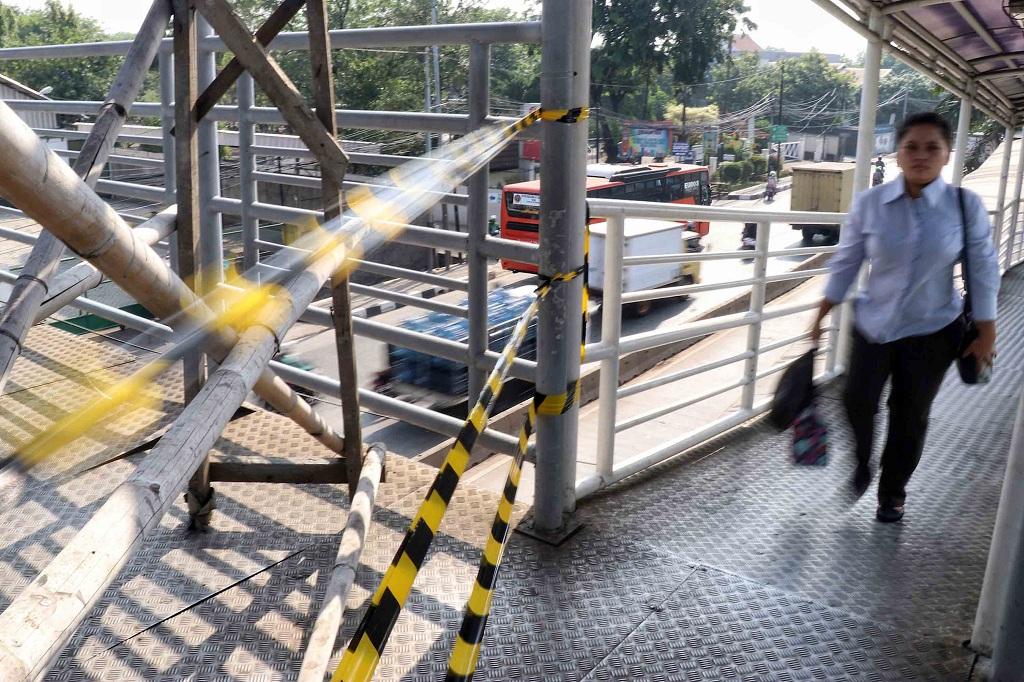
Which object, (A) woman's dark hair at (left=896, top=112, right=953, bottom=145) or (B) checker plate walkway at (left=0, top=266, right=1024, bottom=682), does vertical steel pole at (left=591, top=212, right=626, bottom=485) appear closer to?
(B) checker plate walkway at (left=0, top=266, right=1024, bottom=682)

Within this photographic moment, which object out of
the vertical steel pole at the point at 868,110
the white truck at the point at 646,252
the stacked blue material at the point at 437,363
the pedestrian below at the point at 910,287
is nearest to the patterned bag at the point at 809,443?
the pedestrian below at the point at 910,287

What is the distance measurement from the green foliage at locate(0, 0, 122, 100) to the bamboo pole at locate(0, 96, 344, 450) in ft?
103

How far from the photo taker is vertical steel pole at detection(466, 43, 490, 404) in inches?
119

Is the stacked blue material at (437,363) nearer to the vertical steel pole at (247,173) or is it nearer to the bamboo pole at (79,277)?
the vertical steel pole at (247,173)

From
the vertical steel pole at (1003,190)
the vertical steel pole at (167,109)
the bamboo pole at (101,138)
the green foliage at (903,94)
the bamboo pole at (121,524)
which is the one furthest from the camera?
the green foliage at (903,94)

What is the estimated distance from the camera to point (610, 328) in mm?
3469

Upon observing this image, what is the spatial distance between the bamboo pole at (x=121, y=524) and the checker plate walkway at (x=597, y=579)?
1.15m

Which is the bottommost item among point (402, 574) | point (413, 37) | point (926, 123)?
point (402, 574)

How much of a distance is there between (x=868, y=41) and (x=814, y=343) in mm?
2804

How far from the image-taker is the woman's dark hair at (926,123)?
9.69 ft

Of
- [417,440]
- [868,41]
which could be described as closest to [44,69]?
[417,440]

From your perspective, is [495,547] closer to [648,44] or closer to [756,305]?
[756,305]

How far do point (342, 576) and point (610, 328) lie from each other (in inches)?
58.6

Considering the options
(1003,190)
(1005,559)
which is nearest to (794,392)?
(1005,559)
